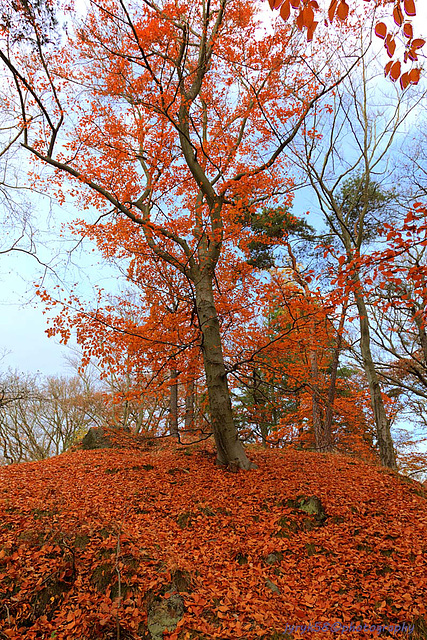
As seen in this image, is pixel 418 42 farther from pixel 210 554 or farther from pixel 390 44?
pixel 210 554

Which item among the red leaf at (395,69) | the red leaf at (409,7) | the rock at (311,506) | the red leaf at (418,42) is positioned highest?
the red leaf at (418,42)

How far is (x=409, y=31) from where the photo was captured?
246cm

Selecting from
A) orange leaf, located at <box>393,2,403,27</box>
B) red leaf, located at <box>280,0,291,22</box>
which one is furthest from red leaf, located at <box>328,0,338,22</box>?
orange leaf, located at <box>393,2,403,27</box>

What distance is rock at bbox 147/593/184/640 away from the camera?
297cm

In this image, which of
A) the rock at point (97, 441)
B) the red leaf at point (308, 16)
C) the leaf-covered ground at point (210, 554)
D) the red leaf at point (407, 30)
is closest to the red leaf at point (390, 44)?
the red leaf at point (407, 30)

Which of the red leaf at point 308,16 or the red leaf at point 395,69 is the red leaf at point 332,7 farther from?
the red leaf at point 395,69

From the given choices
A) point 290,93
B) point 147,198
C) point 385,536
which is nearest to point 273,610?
point 385,536

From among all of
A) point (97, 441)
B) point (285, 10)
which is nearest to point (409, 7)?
point (285, 10)

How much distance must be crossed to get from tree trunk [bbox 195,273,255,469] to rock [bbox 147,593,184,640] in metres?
3.38

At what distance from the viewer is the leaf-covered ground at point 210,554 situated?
121 inches

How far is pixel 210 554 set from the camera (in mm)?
4207

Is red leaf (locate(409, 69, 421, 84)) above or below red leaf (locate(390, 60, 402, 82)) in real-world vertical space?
above

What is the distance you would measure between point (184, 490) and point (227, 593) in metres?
2.54

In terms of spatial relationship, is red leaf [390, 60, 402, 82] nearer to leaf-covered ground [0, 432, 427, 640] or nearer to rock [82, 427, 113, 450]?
leaf-covered ground [0, 432, 427, 640]
